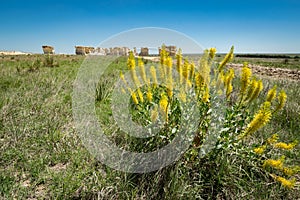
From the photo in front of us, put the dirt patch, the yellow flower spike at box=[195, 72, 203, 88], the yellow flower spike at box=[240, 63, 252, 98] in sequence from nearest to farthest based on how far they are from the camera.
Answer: the yellow flower spike at box=[240, 63, 252, 98], the yellow flower spike at box=[195, 72, 203, 88], the dirt patch

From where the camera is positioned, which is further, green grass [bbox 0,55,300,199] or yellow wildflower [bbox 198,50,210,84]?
green grass [bbox 0,55,300,199]

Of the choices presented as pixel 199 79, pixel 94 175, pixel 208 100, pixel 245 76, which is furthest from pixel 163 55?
pixel 94 175

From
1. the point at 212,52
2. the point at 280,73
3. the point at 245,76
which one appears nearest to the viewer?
the point at 245,76

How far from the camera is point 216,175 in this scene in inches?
74.7

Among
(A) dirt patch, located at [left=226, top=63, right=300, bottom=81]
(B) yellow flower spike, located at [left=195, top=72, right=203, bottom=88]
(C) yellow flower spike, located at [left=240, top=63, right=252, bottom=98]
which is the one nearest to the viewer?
(C) yellow flower spike, located at [left=240, top=63, right=252, bottom=98]

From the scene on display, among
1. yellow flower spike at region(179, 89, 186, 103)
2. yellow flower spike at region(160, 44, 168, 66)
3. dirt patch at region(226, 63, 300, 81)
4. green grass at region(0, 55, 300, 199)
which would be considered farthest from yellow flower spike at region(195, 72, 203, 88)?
dirt patch at region(226, 63, 300, 81)

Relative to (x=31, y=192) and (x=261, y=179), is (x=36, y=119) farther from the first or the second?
(x=261, y=179)

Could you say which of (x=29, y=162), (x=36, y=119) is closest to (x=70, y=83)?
(x=36, y=119)

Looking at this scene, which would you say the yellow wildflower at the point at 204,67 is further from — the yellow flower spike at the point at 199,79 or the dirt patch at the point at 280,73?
the dirt patch at the point at 280,73

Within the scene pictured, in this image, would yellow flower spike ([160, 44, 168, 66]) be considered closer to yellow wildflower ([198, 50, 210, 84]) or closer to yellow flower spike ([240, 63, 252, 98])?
yellow wildflower ([198, 50, 210, 84])

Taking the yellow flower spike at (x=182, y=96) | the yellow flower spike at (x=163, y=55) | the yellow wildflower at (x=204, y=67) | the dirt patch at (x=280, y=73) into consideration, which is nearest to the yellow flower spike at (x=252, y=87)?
the yellow wildflower at (x=204, y=67)

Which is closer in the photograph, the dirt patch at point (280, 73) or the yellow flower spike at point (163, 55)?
the yellow flower spike at point (163, 55)

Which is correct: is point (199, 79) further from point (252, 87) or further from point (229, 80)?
point (252, 87)

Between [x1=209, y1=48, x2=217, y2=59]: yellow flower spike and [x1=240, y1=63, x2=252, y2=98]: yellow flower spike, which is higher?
[x1=209, y1=48, x2=217, y2=59]: yellow flower spike
